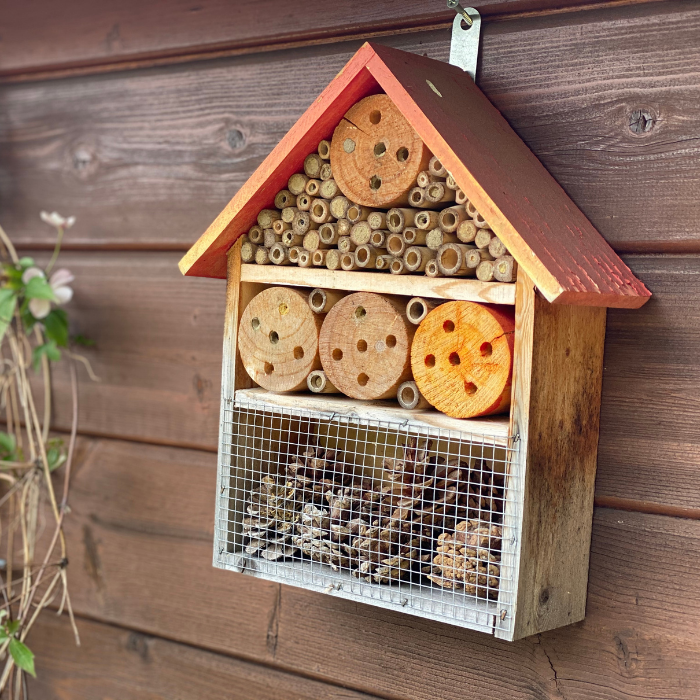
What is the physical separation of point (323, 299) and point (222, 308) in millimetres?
348

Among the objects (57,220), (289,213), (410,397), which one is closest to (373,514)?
(410,397)

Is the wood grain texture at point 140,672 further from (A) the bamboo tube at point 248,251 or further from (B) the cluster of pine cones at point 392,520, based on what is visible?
(A) the bamboo tube at point 248,251

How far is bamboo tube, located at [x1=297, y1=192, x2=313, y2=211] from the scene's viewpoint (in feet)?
3.03

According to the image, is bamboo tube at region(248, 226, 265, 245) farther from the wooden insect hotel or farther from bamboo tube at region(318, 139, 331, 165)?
bamboo tube at region(318, 139, 331, 165)

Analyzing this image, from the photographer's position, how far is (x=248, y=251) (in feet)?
3.18

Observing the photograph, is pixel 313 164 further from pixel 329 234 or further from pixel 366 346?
pixel 366 346

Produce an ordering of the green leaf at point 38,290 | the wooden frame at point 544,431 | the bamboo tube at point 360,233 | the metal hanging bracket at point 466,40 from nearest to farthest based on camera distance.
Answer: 1. the wooden frame at point 544,431
2. the bamboo tube at point 360,233
3. the metal hanging bracket at point 466,40
4. the green leaf at point 38,290

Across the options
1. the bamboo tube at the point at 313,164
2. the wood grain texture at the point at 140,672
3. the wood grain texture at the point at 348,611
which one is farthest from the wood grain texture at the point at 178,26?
the wood grain texture at the point at 140,672

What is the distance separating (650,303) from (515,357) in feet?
0.70

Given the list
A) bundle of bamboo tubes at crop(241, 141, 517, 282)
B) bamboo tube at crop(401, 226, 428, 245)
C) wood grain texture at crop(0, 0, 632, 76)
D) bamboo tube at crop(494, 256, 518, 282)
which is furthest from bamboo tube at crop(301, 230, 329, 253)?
wood grain texture at crop(0, 0, 632, 76)

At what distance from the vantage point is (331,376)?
2.96 ft

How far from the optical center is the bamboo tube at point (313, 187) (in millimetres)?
918

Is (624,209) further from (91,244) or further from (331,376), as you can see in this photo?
(91,244)

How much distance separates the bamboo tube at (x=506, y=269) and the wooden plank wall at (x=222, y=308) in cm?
19
